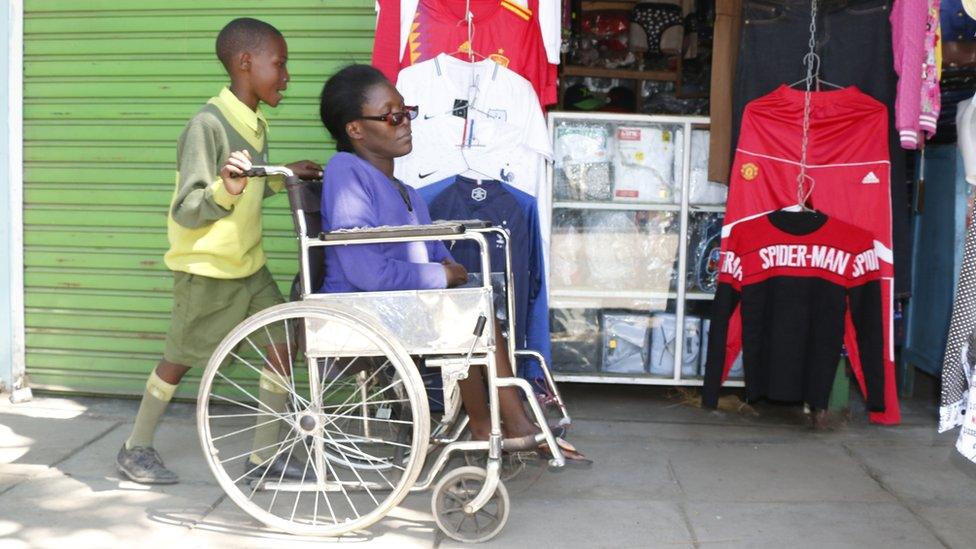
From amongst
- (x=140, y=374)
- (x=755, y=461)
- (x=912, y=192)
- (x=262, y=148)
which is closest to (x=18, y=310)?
(x=140, y=374)

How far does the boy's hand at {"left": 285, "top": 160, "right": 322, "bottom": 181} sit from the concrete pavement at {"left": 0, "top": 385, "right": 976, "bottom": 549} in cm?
132

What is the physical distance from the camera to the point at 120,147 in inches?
205

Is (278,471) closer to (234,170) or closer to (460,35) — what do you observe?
(234,170)

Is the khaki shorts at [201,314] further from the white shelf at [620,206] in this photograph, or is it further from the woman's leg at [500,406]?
the white shelf at [620,206]

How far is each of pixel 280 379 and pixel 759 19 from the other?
120 inches

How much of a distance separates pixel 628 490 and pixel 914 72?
236 centimetres

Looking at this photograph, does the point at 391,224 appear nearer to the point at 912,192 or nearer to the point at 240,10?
the point at 240,10

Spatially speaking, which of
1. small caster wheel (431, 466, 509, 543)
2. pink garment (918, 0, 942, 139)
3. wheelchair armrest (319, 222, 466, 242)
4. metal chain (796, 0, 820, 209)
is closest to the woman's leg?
small caster wheel (431, 466, 509, 543)

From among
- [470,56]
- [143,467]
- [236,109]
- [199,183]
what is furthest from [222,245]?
[470,56]

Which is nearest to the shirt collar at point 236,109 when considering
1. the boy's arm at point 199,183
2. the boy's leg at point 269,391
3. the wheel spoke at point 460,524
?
the boy's arm at point 199,183

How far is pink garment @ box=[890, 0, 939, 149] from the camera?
178 inches

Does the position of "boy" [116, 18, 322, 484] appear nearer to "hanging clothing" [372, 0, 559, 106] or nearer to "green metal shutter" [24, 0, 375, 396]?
"hanging clothing" [372, 0, 559, 106]

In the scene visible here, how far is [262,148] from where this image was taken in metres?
4.03

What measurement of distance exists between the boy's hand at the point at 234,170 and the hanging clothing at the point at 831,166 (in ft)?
8.56
